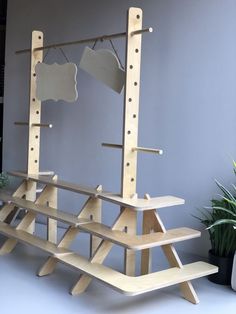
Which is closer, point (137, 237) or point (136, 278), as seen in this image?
point (136, 278)

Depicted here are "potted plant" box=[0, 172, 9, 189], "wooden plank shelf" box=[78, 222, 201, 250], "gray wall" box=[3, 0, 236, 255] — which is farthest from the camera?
"potted plant" box=[0, 172, 9, 189]

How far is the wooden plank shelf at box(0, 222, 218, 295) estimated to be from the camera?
232cm

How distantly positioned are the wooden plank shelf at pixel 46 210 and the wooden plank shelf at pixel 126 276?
0.62ft

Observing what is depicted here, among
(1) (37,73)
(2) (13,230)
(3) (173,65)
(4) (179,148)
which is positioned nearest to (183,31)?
(3) (173,65)

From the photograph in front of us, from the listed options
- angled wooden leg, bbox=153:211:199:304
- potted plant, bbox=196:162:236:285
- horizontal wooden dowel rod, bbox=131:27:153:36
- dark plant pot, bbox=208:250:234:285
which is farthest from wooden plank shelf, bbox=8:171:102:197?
horizontal wooden dowel rod, bbox=131:27:153:36

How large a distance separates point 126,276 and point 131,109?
38.3 inches

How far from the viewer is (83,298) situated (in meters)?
2.60

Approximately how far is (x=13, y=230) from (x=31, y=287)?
653 millimetres

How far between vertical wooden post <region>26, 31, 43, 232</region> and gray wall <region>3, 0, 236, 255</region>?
569 millimetres

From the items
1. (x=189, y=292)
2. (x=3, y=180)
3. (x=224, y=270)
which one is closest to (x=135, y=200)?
(x=189, y=292)

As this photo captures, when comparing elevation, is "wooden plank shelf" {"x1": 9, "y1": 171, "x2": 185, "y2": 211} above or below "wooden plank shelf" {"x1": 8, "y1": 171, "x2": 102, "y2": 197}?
below

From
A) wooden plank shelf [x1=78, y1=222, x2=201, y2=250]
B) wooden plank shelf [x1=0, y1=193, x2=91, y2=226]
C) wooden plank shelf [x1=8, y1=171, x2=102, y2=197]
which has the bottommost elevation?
wooden plank shelf [x1=78, y1=222, x2=201, y2=250]

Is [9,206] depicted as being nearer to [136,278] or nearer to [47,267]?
[47,267]

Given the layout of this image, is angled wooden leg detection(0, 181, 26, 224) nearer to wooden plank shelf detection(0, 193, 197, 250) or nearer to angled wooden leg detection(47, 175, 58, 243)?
angled wooden leg detection(47, 175, 58, 243)
